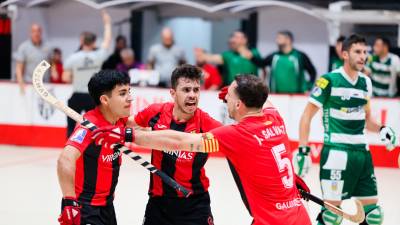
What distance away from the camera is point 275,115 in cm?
545

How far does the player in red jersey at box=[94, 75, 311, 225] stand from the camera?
202 inches

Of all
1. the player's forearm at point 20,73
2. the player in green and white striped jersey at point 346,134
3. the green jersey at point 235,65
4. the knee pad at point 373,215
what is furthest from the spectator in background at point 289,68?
the knee pad at point 373,215

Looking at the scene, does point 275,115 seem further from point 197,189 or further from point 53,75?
point 53,75

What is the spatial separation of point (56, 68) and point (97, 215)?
10.2m

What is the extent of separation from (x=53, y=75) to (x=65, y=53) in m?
2.52

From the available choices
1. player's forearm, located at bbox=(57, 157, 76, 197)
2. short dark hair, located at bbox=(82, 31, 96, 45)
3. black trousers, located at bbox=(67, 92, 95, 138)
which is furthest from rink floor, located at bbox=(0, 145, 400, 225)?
player's forearm, located at bbox=(57, 157, 76, 197)

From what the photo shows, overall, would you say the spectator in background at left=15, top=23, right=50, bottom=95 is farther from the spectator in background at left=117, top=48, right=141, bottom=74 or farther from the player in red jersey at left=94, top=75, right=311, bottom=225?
the player in red jersey at left=94, top=75, right=311, bottom=225

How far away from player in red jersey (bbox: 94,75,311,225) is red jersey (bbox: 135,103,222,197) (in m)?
0.83

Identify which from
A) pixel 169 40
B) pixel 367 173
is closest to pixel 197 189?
pixel 367 173

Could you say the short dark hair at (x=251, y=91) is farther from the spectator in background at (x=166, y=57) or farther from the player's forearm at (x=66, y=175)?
the spectator in background at (x=166, y=57)

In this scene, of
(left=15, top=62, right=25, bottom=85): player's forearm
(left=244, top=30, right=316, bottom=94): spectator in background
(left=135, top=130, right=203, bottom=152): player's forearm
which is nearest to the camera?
(left=135, top=130, right=203, bottom=152): player's forearm

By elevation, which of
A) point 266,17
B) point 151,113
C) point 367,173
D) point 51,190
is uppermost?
point 266,17

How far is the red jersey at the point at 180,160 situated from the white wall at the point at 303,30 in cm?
983

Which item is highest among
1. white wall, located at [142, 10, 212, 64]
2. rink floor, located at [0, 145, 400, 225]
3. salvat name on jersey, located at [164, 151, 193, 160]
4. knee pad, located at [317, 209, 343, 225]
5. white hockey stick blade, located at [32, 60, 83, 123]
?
white wall, located at [142, 10, 212, 64]
